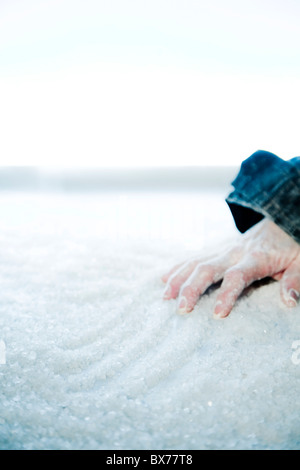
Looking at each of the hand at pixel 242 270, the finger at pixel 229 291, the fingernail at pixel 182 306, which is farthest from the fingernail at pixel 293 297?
Result: the fingernail at pixel 182 306

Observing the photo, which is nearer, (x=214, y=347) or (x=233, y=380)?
(x=233, y=380)

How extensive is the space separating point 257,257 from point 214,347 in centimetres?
33

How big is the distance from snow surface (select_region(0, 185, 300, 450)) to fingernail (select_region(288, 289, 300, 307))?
0.12 feet

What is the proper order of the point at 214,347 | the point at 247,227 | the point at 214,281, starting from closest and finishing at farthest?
the point at 214,347 → the point at 214,281 → the point at 247,227

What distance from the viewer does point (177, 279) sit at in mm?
1006

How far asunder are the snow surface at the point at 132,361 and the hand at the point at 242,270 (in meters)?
0.03

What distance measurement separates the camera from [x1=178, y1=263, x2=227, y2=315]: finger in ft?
2.93

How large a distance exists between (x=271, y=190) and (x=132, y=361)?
599 millimetres

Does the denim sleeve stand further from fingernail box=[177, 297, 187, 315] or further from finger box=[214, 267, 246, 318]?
fingernail box=[177, 297, 187, 315]

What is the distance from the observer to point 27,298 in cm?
101

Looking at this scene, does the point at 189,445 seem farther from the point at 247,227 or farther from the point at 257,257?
the point at 247,227

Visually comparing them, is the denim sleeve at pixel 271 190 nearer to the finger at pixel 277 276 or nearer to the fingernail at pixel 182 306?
the finger at pixel 277 276

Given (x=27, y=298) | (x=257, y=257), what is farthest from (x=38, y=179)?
(x=257, y=257)

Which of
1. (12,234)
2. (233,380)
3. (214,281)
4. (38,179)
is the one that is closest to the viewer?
(233,380)
